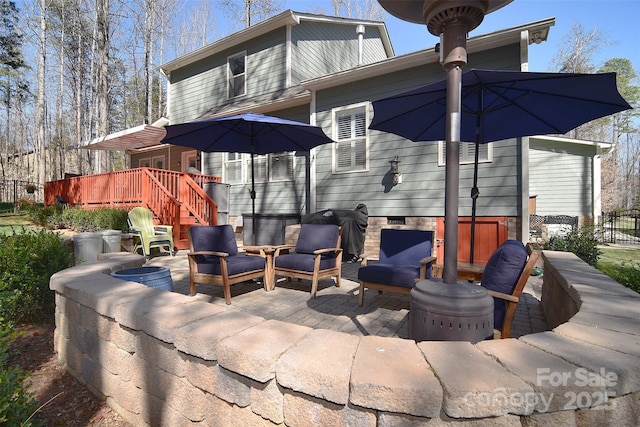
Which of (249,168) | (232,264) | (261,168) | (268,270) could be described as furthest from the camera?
(249,168)

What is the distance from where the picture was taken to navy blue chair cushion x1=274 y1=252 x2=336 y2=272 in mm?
3936

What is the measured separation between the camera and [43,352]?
2678 mm

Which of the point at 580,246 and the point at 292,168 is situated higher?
the point at 292,168

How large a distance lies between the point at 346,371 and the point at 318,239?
342cm

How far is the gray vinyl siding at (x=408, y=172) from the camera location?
565cm

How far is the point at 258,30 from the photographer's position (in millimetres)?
9523

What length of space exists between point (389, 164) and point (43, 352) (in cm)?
612

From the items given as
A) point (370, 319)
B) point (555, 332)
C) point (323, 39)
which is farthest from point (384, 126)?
point (323, 39)

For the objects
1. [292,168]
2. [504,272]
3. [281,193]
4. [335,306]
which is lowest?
[335,306]

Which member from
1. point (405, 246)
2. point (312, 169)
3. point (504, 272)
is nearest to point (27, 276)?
point (405, 246)

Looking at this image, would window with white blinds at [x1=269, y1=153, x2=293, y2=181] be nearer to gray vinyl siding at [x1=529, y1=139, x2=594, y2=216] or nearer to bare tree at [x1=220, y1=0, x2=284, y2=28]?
bare tree at [x1=220, y1=0, x2=284, y2=28]

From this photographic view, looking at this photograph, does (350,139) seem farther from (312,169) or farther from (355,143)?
(312,169)

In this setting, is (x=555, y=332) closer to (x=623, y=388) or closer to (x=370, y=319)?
(x=623, y=388)

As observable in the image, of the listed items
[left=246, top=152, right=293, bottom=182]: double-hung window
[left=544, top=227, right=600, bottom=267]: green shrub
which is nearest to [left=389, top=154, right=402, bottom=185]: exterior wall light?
[left=246, top=152, right=293, bottom=182]: double-hung window
